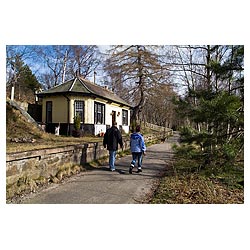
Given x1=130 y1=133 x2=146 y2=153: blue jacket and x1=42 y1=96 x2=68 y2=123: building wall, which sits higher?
x1=42 y1=96 x2=68 y2=123: building wall

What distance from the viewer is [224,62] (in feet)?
15.6

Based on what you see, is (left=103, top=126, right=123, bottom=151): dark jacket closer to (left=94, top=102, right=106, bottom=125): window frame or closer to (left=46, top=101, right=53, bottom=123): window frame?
(left=94, top=102, right=106, bottom=125): window frame

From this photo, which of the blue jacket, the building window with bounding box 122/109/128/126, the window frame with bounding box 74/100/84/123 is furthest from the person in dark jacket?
the building window with bounding box 122/109/128/126

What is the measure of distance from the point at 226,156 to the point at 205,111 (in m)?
1.07

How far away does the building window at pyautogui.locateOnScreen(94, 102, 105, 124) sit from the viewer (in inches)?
563

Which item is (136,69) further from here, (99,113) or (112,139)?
(112,139)

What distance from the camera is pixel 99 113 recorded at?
48.3 ft

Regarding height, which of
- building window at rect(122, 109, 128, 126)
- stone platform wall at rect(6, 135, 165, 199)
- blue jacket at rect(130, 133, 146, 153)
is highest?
building window at rect(122, 109, 128, 126)

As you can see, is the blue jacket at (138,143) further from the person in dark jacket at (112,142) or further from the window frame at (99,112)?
the window frame at (99,112)

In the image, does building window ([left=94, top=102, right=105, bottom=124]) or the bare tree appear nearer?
the bare tree

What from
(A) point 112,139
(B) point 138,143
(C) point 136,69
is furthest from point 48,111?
(B) point 138,143

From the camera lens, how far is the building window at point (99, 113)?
14.3 m

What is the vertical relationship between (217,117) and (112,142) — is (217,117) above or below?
above
